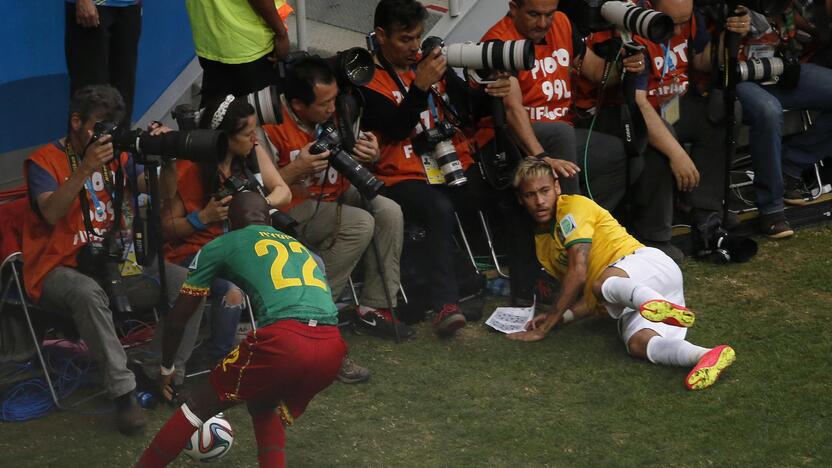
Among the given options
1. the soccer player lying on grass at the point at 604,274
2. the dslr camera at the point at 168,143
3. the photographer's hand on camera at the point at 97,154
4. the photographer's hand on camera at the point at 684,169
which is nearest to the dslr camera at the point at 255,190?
the dslr camera at the point at 168,143

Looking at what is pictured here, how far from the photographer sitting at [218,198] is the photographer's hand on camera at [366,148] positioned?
1.73ft

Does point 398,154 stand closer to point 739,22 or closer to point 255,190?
point 255,190

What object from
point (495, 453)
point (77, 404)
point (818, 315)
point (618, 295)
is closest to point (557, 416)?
point (495, 453)

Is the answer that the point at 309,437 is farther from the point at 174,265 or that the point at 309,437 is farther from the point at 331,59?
the point at 331,59

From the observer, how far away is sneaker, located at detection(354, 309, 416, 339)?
23.7ft

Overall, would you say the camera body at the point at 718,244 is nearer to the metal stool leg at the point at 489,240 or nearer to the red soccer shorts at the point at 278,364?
the metal stool leg at the point at 489,240

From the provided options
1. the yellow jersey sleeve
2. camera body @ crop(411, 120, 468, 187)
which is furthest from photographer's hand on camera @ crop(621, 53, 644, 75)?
camera body @ crop(411, 120, 468, 187)

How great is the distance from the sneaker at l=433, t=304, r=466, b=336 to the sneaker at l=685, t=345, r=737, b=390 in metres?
1.31

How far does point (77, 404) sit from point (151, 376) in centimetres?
37

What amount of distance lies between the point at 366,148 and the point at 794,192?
10.3ft

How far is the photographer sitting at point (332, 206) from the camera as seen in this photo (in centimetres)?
699

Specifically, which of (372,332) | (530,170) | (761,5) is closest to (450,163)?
(530,170)

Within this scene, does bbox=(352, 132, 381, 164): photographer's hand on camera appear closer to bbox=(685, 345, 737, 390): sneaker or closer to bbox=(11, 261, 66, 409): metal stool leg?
bbox=(11, 261, 66, 409): metal stool leg

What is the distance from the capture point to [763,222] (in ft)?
27.5
